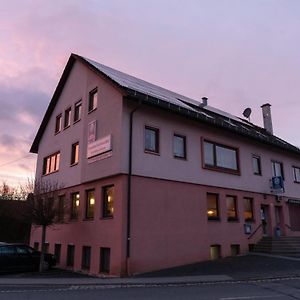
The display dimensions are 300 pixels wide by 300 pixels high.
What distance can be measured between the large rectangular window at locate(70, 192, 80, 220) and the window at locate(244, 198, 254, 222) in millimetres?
9798

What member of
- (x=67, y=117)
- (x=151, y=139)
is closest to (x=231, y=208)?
(x=151, y=139)

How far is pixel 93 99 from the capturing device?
70.8 feet

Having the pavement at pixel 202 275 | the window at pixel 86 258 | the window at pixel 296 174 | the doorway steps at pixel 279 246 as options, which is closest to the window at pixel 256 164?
the doorway steps at pixel 279 246

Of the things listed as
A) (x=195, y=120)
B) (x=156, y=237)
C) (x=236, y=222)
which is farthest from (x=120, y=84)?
(x=236, y=222)

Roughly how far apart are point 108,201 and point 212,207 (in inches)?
237

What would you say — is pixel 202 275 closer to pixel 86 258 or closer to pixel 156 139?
pixel 86 258

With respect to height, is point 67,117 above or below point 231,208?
above

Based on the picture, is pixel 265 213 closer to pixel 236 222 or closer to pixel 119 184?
pixel 236 222

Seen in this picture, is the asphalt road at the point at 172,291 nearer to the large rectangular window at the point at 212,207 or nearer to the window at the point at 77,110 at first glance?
the large rectangular window at the point at 212,207

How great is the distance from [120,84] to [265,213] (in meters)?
13.3

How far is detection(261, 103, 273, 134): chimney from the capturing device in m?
32.9

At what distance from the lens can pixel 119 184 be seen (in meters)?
17.6

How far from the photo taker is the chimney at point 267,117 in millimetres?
32906

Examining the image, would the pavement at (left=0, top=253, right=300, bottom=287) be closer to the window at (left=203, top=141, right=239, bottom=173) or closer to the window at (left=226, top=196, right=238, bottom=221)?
the window at (left=226, top=196, right=238, bottom=221)
